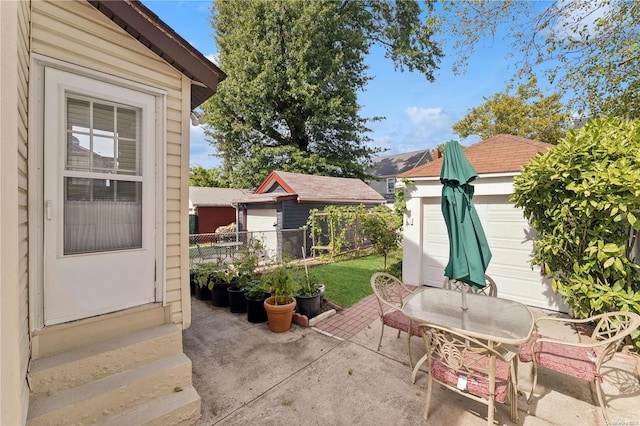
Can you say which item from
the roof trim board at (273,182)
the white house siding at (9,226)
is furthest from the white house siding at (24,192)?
the roof trim board at (273,182)

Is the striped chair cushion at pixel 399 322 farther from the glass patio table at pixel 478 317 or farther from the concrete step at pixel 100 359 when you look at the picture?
the concrete step at pixel 100 359

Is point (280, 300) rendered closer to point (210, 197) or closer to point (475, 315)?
point (475, 315)

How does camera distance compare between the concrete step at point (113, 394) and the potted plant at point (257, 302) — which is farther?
the potted plant at point (257, 302)

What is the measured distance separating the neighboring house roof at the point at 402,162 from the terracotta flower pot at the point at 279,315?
25.8m

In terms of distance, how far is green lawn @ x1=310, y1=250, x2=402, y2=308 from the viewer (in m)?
6.26

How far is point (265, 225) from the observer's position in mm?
12477

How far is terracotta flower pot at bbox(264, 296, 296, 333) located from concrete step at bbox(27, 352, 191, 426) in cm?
160

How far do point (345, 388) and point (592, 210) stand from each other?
13.5ft

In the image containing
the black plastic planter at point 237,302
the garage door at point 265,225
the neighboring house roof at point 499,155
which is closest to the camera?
the black plastic planter at point 237,302

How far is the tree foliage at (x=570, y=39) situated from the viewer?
6.71m

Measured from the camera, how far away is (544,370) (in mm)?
3473

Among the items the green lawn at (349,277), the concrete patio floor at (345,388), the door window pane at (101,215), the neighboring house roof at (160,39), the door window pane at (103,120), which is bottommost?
the concrete patio floor at (345,388)

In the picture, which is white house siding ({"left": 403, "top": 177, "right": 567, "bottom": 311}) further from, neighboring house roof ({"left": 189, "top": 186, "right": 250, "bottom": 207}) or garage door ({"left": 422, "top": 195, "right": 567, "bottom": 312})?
neighboring house roof ({"left": 189, "top": 186, "right": 250, "bottom": 207})

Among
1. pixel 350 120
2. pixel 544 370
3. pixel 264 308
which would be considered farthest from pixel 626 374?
pixel 350 120
